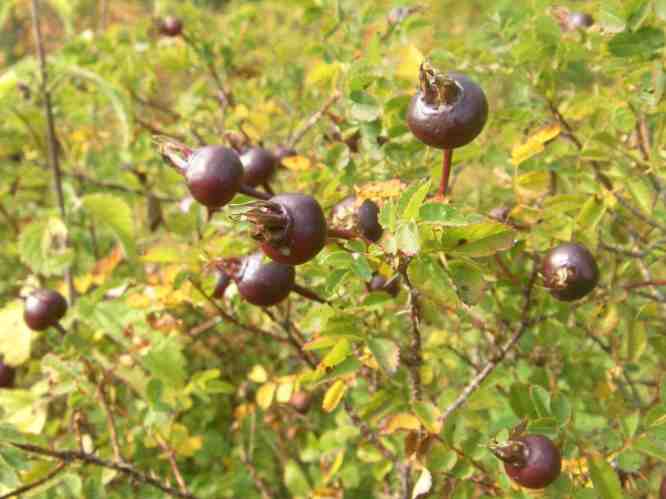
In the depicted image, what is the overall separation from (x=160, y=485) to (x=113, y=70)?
1.68 m

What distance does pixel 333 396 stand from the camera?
1130 millimetres

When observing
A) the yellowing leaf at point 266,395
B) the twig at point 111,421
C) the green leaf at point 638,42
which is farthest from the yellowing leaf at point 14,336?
the green leaf at point 638,42

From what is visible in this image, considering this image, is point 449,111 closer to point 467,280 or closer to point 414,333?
point 467,280

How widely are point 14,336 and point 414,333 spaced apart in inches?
38.1

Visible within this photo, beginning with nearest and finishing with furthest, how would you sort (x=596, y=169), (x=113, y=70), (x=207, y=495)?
(x=596, y=169) → (x=207, y=495) → (x=113, y=70)

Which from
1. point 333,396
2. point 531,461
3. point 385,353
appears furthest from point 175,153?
point 531,461

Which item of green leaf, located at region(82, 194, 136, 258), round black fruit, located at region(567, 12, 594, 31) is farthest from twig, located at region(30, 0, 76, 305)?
round black fruit, located at region(567, 12, 594, 31)

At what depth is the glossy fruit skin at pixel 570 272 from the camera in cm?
95

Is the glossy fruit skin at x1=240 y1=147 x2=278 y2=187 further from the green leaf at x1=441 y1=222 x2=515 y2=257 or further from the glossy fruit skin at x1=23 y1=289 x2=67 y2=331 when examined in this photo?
the glossy fruit skin at x1=23 y1=289 x2=67 y2=331

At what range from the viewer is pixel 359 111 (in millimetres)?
1055

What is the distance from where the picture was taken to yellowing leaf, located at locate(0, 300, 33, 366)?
1.45 m

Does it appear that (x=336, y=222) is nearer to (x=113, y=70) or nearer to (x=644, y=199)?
(x=644, y=199)

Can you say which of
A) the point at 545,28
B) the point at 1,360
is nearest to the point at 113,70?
the point at 1,360

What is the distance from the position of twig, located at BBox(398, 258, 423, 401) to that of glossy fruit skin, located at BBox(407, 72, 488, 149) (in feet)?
0.54
